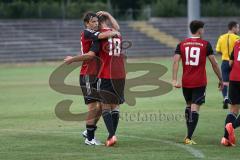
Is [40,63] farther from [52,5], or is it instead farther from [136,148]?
[136,148]

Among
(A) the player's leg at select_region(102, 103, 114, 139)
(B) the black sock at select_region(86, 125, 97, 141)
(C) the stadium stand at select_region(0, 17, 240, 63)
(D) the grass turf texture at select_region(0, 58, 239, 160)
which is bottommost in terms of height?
(C) the stadium stand at select_region(0, 17, 240, 63)

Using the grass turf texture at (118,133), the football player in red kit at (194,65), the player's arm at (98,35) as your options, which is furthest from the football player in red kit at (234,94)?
the player's arm at (98,35)

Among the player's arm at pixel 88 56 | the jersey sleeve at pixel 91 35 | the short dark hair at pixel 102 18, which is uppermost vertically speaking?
the short dark hair at pixel 102 18

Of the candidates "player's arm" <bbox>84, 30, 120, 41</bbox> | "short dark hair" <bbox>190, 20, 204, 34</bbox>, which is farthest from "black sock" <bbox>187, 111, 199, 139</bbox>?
"player's arm" <bbox>84, 30, 120, 41</bbox>

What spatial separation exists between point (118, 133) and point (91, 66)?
6.06 feet

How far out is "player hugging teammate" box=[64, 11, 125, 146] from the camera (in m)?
11.9

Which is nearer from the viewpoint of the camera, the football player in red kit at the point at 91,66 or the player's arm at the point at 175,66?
the football player in red kit at the point at 91,66

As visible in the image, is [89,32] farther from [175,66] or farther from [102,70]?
[175,66]

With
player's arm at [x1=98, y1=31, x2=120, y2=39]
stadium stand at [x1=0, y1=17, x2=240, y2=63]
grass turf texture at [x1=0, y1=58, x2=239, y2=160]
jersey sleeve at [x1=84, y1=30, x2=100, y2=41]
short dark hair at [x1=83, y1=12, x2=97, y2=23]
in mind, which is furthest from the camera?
stadium stand at [x1=0, y1=17, x2=240, y2=63]

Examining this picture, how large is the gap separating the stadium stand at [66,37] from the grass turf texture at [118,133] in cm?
2746

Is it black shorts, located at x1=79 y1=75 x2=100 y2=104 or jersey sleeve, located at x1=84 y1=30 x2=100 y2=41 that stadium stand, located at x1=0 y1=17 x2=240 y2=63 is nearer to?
black shorts, located at x1=79 y1=75 x2=100 y2=104

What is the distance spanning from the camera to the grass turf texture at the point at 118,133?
1085 centimetres

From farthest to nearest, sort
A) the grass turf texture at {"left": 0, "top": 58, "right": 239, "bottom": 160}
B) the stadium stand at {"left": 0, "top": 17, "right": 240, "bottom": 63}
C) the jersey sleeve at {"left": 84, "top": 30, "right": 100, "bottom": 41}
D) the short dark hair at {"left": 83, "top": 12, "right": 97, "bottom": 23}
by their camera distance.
Answer: the stadium stand at {"left": 0, "top": 17, "right": 240, "bottom": 63}
the short dark hair at {"left": 83, "top": 12, "right": 97, "bottom": 23}
the jersey sleeve at {"left": 84, "top": 30, "right": 100, "bottom": 41}
the grass turf texture at {"left": 0, "top": 58, "right": 239, "bottom": 160}

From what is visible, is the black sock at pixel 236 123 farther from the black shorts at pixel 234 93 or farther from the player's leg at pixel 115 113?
the player's leg at pixel 115 113
